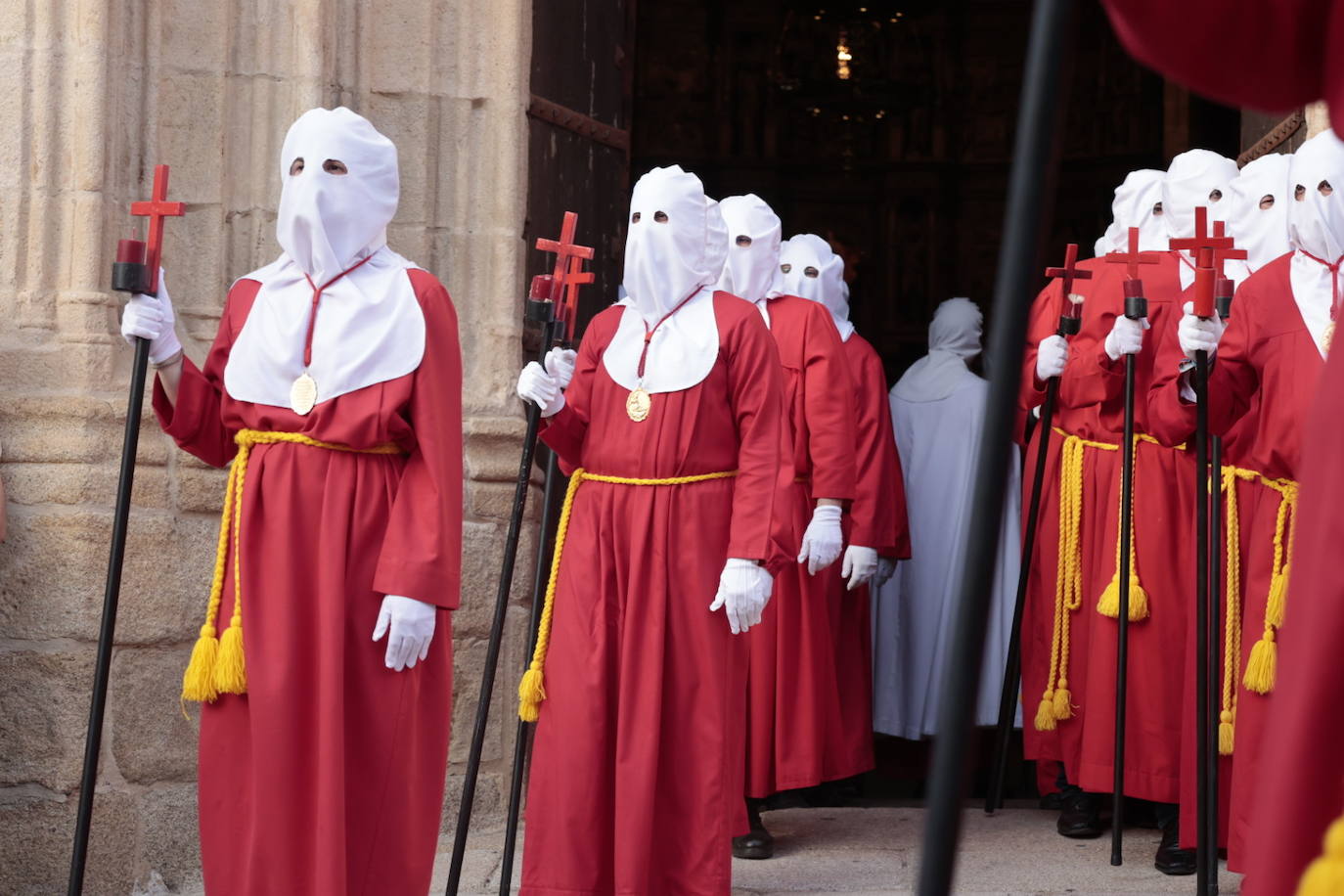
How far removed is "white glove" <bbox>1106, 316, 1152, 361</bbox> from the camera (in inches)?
228

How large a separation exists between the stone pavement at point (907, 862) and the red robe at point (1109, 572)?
284 mm

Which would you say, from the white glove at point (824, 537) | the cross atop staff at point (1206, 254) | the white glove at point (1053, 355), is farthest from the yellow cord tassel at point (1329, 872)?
the white glove at point (1053, 355)

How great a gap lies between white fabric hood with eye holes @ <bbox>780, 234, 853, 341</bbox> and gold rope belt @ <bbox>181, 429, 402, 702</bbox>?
3837 millimetres

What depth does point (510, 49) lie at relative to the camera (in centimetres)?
620

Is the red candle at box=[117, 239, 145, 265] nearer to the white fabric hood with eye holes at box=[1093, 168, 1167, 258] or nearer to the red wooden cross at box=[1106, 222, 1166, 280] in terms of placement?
the red wooden cross at box=[1106, 222, 1166, 280]

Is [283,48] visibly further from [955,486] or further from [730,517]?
[955,486]

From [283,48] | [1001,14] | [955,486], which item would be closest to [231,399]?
[283,48]

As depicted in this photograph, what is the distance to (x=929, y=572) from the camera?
8062mm

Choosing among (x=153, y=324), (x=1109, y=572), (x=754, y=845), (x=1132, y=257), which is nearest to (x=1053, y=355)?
(x=1132, y=257)

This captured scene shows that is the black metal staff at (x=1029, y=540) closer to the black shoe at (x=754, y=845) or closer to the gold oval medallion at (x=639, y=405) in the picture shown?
the black shoe at (x=754, y=845)

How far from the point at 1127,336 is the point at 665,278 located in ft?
5.64

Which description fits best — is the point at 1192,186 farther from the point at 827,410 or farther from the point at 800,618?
the point at 800,618

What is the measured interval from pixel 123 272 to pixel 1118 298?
384 centimetres

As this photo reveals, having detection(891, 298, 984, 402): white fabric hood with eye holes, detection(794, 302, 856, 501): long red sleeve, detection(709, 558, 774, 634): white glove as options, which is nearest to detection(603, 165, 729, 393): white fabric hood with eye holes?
detection(709, 558, 774, 634): white glove
